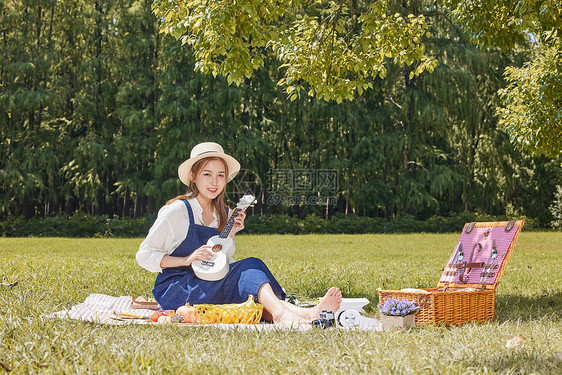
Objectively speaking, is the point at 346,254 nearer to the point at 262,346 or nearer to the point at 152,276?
the point at 152,276

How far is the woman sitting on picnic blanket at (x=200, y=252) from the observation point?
4.88 meters

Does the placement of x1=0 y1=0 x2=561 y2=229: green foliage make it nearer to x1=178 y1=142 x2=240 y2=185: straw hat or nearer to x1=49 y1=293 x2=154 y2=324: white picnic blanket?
x1=49 y1=293 x2=154 y2=324: white picnic blanket

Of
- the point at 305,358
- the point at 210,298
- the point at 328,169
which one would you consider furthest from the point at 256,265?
the point at 328,169

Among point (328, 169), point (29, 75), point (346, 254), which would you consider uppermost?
point (29, 75)

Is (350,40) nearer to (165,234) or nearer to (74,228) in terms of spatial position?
(165,234)

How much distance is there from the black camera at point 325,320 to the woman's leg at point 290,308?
0.06 metres

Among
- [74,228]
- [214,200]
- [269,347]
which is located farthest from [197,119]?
[269,347]

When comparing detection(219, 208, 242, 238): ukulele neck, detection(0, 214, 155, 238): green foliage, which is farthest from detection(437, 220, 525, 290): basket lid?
detection(0, 214, 155, 238): green foliage

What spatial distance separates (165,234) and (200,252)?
39 centimetres

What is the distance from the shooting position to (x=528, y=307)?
5.93 m

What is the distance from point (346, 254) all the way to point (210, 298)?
935 cm

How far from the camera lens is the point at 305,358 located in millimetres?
3277

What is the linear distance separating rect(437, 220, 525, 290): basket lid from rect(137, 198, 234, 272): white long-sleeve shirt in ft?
7.16

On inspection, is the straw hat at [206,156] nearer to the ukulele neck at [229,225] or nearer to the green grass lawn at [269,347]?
the ukulele neck at [229,225]
